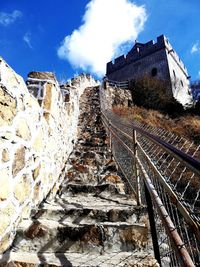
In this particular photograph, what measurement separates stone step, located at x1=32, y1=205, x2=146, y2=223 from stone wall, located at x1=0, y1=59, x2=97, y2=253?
229 millimetres

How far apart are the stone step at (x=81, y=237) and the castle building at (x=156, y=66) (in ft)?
65.1

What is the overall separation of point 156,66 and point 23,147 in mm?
22466

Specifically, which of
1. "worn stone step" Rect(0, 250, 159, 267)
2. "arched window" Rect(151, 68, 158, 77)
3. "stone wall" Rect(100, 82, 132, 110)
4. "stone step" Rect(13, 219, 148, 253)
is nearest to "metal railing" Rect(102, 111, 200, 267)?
"worn stone step" Rect(0, 250, 159, 267)

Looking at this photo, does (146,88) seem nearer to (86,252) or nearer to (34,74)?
(34,74)

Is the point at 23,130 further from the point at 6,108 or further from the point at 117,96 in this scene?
the point at 117,96

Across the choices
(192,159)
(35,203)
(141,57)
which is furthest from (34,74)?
(141,57)

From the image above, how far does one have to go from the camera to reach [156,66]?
23.6 m

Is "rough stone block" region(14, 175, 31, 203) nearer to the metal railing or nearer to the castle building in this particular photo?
the metal railing

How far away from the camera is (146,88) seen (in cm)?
1869

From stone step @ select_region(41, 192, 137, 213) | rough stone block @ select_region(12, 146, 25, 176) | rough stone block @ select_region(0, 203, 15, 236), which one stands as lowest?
stone step @ select_region(41, 192, 137, 213)

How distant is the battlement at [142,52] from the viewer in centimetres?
2392

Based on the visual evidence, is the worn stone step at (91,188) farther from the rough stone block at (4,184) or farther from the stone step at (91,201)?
the rough stone block at (4,184)

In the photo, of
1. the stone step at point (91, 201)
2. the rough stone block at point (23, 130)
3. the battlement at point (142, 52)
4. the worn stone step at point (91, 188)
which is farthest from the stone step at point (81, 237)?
the battlement at point (142, 52)

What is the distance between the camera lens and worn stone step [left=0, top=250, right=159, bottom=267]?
7.55ft
